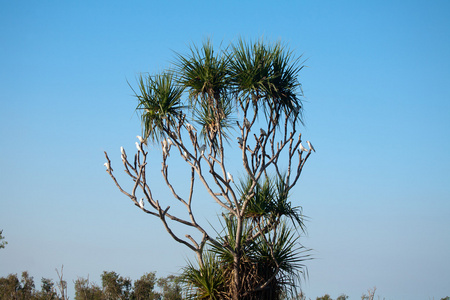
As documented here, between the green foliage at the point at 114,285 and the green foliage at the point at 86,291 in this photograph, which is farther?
the green foliage at the point at 114,285

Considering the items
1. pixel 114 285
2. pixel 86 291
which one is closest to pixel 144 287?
pixel 114 285

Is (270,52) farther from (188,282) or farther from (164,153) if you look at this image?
(188,282)

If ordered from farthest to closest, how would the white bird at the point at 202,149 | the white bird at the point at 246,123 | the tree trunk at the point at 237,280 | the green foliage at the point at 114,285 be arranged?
1. the green foliage at the point at 114,285
2. the white bird at the point at 202,149
3. the white bird at the point at 246,123
4. the tree trunk at the point at 237,280

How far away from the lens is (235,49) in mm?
8211

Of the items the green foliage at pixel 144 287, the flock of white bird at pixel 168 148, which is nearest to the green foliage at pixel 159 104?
the flock of white bird at pixel 168 148

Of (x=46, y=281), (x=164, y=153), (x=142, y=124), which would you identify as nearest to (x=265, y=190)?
(x=164, y=153)

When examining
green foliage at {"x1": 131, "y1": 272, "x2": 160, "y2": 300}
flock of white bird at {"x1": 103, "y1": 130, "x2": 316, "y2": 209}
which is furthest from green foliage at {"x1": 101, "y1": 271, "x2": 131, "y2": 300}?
flock of white bird at {"x1": 103, "y1": 130, "x2": 316, "y2": 209}

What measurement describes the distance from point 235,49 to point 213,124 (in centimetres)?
126

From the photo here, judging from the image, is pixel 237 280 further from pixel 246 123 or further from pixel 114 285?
pixel 114 285

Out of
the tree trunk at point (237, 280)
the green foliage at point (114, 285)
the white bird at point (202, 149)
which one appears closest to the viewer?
the tree trunk at point (237, 280)

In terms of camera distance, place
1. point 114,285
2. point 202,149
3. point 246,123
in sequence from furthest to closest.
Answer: point 114,285, point 202,149, point 246,123

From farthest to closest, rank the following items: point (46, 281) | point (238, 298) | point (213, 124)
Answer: point (46, 281) → point (213, 124) → point (238, 298)

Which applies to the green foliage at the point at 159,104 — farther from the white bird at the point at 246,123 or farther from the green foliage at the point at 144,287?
the green foliage at the point at 144,287

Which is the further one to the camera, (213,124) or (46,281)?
(46,281)
